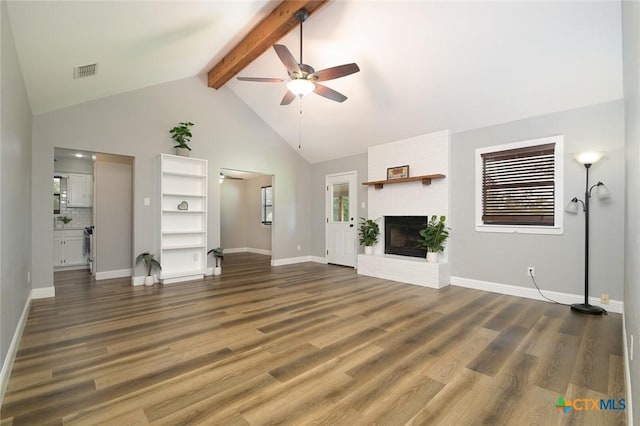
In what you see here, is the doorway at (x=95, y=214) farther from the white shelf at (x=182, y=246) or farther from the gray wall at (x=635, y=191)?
the gray wall at (x=635, y=191)

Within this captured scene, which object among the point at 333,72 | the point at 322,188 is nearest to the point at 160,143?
the point at 333,72

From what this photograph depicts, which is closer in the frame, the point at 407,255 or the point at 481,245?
the point at 481,245

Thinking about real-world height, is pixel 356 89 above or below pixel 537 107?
above

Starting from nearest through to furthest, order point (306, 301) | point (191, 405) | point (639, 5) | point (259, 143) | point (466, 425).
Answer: point (639, 5) < point (466, 425) < point (191, 405) < point (306, 301) < point (259, 143)

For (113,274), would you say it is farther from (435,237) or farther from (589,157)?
(589,157)

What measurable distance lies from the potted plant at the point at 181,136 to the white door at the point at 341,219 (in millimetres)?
3330

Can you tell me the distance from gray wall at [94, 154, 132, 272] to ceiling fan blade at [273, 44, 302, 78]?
3.92m

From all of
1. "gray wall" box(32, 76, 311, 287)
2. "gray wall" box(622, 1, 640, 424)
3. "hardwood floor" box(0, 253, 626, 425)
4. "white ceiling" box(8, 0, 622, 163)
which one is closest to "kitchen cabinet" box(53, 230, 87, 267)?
"gray wall" box(32, 76, 311, 287)

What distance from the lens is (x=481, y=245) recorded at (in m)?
4.68

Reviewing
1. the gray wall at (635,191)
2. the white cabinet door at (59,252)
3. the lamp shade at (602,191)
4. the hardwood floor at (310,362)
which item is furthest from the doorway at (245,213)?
the gray wall at (635,191)

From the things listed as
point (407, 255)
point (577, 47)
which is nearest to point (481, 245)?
point (407, 255)

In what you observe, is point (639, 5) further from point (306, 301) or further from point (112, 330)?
point (112, 330)

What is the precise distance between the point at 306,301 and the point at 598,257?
3718 mm

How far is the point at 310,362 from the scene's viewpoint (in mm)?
2275
